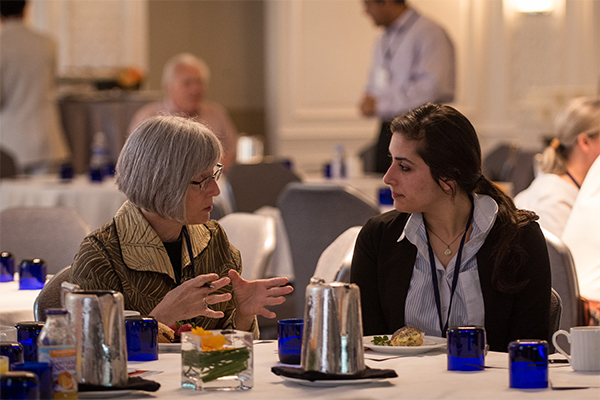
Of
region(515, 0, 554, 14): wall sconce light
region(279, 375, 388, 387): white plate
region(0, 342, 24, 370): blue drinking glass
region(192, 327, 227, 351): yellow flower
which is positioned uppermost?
region(515, 0, 554, 14): wall sconce light

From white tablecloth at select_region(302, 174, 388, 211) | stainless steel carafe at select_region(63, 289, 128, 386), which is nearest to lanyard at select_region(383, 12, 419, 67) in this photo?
white tablecloth at select_region(302, 174, 388, 211)

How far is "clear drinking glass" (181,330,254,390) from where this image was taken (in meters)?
1.32

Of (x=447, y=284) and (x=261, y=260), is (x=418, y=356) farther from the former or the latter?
(x=261, y=260)

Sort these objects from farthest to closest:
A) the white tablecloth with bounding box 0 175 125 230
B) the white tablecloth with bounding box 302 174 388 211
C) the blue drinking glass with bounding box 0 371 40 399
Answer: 1. the white tablecloth with bounding box 302 174 388 211
2. the white tablecloth with bounding box 0 175 125 230
3. the blue drinking glass with bounding box 0 371 40 399

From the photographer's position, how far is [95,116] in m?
7.56

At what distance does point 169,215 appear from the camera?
1.96 m

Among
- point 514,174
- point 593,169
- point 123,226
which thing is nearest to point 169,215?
point 123,226

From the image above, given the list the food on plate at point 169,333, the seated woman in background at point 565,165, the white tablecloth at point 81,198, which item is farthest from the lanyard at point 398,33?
the food on plate at point 169,333

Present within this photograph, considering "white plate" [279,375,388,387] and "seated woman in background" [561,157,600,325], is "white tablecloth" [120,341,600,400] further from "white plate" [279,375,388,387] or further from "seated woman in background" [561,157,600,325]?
"seated woman in background" [561,157,600,325]

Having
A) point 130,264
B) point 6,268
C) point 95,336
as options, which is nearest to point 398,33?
point 6,268

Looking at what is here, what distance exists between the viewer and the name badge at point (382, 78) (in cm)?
563

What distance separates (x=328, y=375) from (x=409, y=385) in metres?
0.13

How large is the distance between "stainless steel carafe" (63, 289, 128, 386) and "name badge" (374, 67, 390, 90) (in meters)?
4.51

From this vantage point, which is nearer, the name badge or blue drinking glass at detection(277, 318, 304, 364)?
blue drinking glass at detection(277, 318, 304, 364)
